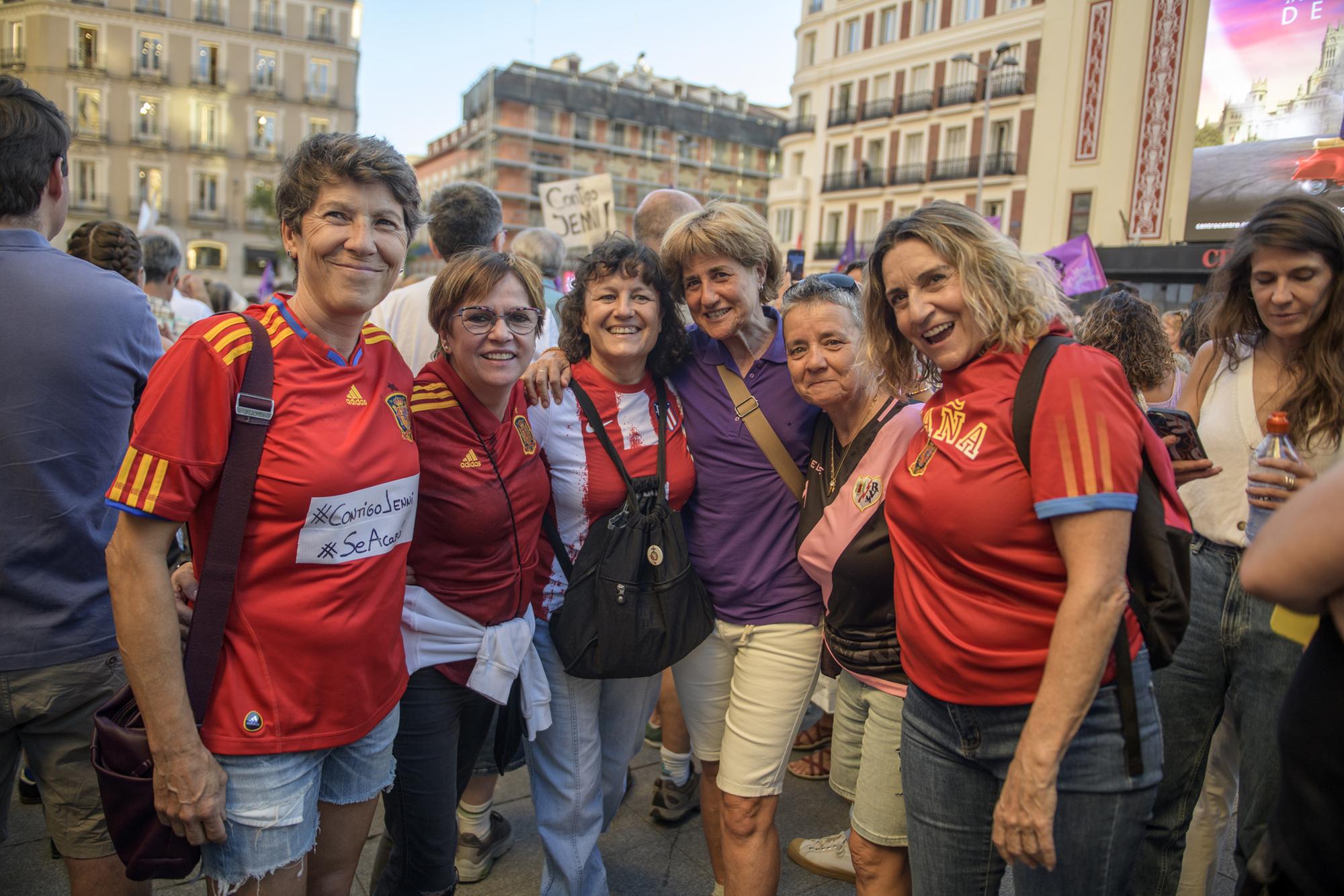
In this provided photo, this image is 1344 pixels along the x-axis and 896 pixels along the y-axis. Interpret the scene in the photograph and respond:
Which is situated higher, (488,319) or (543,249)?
(543,249)

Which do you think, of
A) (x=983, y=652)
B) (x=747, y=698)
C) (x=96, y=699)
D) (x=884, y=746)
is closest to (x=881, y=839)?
(x=884, y=746)

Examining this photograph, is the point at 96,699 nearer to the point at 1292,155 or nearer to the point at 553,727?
the point at 553,727

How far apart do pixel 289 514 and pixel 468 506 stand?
0.62 metres

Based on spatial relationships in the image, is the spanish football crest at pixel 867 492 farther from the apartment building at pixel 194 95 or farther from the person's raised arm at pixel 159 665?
the apartment building at pixel 194 95

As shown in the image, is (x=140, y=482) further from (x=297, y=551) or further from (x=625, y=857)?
(x=625, y=857)

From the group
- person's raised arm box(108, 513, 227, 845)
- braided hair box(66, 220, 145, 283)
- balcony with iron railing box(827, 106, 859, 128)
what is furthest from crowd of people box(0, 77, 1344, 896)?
balcony with iron railing box(827, 106, 859, 128)

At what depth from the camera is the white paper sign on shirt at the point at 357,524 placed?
72.9 inches

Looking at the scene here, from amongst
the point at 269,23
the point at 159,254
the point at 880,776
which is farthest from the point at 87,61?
the point at 880,776

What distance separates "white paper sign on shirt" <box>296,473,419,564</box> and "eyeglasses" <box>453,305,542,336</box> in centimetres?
58

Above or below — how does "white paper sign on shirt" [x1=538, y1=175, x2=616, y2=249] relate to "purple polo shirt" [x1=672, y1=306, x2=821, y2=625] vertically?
above

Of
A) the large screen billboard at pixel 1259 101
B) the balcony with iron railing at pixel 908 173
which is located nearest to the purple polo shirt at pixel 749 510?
the large screen billboard at pixel 1259 101

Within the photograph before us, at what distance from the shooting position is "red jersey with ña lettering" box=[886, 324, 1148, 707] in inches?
66.5

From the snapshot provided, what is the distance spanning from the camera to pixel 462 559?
2.44m

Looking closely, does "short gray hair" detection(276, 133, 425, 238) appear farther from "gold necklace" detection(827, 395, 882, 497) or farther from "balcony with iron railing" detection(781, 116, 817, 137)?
"balcony with iron railing" detection(781, 116, 817, 137)
